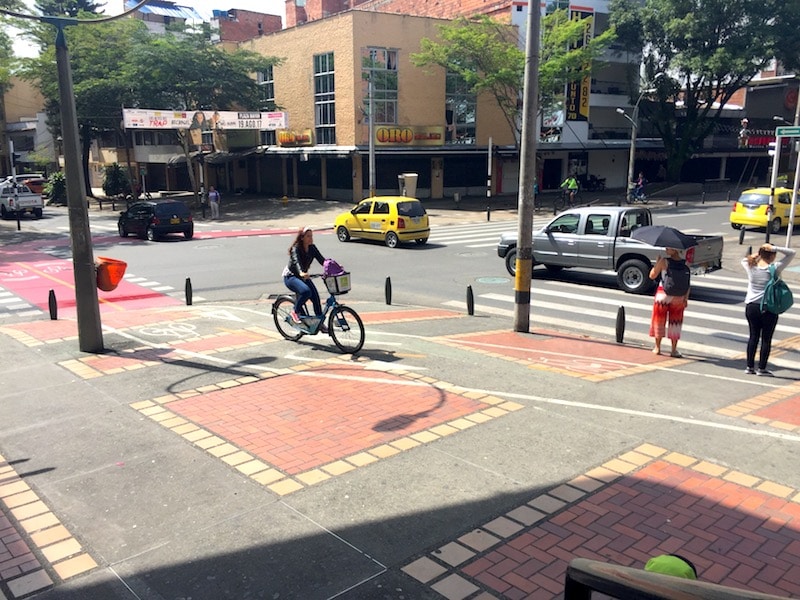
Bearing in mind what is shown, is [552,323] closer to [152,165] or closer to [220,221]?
[220,221]

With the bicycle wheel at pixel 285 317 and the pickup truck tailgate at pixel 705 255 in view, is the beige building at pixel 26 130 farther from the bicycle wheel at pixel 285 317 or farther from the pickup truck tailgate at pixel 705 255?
the pickup truck tailgate at pixel 705 255

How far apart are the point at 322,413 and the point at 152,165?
199ft

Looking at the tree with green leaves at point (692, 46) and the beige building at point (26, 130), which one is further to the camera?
the beige building at point (26, 130)

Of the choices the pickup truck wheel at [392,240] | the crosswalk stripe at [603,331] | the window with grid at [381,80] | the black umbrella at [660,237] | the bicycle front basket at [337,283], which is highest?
the window with grid at [381,80]

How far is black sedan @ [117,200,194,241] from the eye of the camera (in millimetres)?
28656

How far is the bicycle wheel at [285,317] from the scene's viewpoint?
429 inches

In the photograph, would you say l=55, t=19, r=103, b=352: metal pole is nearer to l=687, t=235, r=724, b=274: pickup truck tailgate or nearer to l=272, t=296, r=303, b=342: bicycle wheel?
l=272, t=296, r=303, b=342: bicycle wheel

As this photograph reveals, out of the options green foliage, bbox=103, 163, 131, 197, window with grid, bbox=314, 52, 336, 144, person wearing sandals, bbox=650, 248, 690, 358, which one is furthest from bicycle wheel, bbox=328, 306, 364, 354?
green foliage, bbox=103, 163, 131, 197

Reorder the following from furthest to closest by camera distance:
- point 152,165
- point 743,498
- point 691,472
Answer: point 152,165 → point 691,472 → point 743,498

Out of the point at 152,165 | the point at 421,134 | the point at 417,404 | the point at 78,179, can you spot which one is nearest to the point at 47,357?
the point at 78,179

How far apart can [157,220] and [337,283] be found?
20.9 metres

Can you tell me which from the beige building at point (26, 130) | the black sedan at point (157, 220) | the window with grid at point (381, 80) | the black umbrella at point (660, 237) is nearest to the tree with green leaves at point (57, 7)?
the beige building at point (26, 130)

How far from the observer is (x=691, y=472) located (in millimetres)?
6148

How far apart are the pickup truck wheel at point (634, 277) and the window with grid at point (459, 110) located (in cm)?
3108
